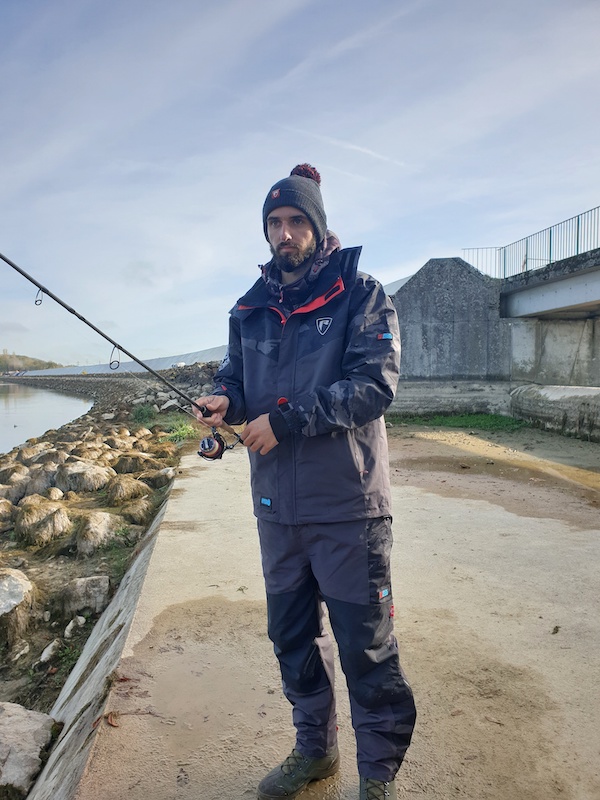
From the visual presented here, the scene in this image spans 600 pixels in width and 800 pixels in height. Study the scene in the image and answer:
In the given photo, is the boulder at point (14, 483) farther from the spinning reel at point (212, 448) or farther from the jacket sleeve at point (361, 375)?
the jacket sleeve at point (361, 375)

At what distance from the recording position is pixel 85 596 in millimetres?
4543

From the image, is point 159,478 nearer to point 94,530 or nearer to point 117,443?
point 94,530

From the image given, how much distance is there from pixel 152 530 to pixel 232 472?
200 centimetres

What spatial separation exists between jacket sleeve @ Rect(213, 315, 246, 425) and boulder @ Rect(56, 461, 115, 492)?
6.08 metres

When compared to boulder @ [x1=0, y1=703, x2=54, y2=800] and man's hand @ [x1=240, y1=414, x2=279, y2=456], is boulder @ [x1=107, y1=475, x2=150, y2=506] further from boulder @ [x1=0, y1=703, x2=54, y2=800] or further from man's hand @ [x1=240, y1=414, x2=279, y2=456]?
man's hand @ [x1=240, y1=414, x2=279, y2=456]

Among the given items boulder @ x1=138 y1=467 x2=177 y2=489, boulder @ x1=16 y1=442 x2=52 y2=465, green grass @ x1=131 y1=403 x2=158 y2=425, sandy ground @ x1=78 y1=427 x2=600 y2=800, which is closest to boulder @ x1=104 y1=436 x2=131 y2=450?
boulder @ x1=16 y1=442 x2=52 y2=465

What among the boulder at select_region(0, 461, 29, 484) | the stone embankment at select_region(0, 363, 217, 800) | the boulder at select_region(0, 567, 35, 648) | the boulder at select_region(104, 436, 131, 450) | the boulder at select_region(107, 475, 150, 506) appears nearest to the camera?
the stone embankment at select_region(0, 363, 217, 800)

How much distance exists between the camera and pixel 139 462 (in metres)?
8.78

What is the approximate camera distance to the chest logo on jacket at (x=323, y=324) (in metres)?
2.11

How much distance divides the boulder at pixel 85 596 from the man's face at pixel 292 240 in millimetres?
3354

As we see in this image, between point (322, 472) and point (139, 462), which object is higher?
point (322, 472)

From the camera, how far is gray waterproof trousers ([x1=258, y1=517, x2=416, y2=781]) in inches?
77.7

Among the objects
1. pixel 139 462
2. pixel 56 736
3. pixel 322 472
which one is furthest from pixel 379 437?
pixel 139 462

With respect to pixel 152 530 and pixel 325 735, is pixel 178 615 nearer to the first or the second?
pixel 325 735
